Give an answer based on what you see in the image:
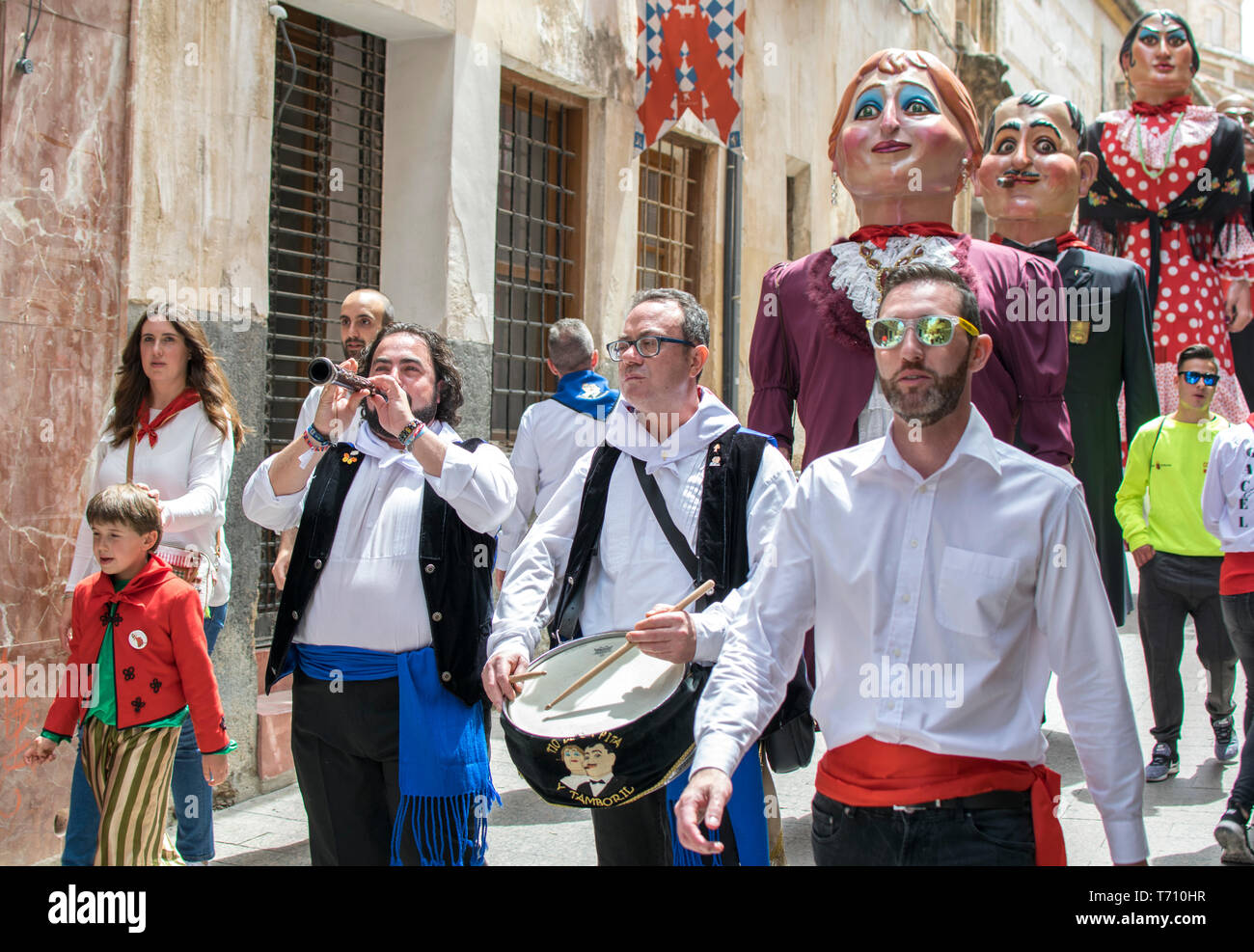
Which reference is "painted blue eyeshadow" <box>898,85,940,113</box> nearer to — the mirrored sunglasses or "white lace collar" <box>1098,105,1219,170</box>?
the mirrored sunglasses

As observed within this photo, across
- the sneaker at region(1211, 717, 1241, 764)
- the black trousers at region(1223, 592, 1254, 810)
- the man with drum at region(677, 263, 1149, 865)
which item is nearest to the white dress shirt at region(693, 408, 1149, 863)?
the man with drum at region(677, 263, 1149, 865)

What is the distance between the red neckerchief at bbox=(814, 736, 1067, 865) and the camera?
254 cm

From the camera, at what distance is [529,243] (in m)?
8.98

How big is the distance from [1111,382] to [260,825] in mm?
4004

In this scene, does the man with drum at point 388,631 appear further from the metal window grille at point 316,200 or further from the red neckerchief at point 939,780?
the metal window grille at point 316,200

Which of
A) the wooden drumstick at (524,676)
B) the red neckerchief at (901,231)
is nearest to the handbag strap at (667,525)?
the wooden drumstick at (524,676)

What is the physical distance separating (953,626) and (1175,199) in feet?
15.3

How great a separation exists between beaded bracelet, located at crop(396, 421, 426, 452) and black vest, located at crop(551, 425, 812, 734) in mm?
521

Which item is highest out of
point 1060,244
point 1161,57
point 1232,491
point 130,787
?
A: point 1161,57

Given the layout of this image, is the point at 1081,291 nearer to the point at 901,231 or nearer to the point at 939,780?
the point at 901,231

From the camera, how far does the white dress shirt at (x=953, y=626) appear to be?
2.54 meters

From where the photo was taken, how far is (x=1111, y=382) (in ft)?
17.0

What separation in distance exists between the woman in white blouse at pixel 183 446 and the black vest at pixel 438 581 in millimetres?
1069

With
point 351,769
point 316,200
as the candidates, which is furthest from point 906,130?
point 316,200
